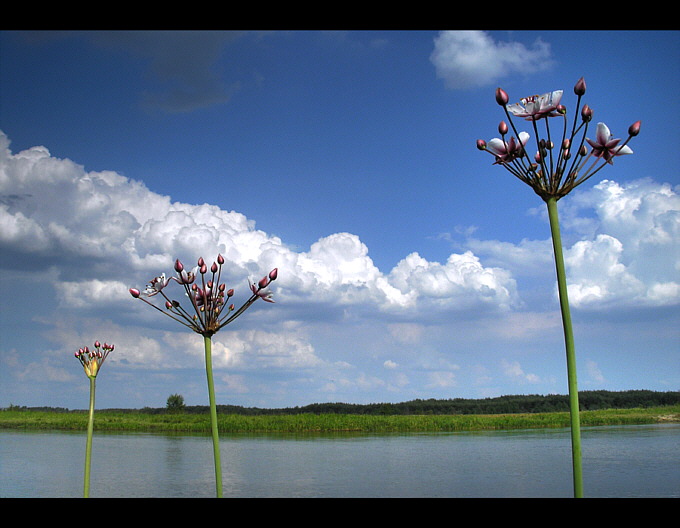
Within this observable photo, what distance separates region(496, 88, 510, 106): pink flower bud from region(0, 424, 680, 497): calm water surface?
5284 mm

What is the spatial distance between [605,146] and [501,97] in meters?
0.52

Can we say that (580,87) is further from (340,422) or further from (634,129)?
(340,422)

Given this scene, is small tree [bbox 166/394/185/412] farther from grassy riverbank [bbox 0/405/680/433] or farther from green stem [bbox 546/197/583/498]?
green stem [bbox 546/197/583/498]

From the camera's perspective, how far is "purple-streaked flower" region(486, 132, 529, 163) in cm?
228

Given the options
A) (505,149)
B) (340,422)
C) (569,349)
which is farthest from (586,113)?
(340,422)

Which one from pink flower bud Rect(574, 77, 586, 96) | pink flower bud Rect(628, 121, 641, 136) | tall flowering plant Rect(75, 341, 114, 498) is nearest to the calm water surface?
tall flowering plant Rect(75, 341, 114, 498)

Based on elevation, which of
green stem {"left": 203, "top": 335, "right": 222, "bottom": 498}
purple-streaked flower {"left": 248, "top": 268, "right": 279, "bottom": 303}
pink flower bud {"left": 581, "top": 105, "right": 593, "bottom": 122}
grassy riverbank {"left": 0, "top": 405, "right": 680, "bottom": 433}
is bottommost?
grassy riverbank {"left": 0, "top": 405, "right": 680, "bottom": 433}

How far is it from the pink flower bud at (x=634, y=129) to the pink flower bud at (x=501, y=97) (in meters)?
0.53

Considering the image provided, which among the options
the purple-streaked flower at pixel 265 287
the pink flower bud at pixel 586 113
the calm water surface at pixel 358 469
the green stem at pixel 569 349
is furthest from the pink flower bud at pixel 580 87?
Result: the calm water surface at pixel 358 469

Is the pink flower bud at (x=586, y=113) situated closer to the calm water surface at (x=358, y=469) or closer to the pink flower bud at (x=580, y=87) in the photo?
the pink flower bud at (x=580, y=87)

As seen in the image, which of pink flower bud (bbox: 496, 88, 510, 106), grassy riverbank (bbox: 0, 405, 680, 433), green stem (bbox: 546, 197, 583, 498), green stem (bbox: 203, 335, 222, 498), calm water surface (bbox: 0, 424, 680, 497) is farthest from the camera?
grassy riverbank (bbox: 0, 405, 680, 433)

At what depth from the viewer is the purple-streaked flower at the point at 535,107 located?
2225mm

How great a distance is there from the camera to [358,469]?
8.70m

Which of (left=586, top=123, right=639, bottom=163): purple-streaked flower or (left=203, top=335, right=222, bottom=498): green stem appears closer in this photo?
(left=586, top=123, right=639, bottom=163): purple-streaked flower
